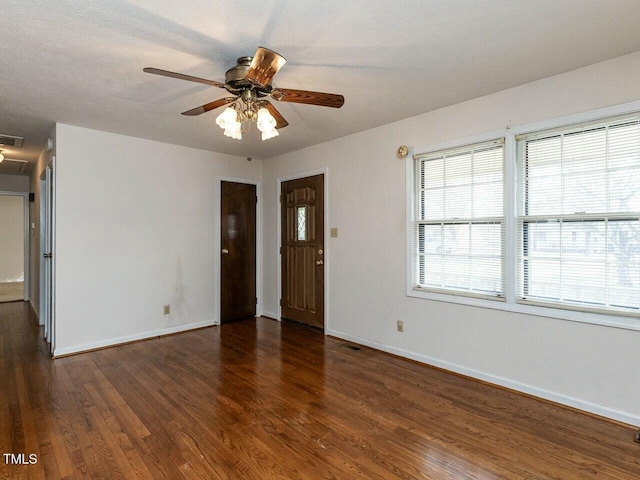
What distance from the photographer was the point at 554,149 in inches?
104

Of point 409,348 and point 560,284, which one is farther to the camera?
point 409,348

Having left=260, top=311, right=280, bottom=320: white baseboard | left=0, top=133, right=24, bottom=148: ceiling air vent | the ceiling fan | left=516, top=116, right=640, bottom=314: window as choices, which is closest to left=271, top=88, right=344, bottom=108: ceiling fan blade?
the ceiling fan

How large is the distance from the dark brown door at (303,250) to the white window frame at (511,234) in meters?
1.32

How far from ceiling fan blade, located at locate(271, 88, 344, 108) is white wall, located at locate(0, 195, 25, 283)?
9039 millimetres

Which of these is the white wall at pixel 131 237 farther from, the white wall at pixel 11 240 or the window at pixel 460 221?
the white wall at pixel 11 240

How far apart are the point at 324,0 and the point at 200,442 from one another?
8.43ft

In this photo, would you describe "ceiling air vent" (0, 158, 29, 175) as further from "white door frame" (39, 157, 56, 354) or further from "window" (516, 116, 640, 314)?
"window" (516, 116, 640, 314)

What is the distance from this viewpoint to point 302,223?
4789 millimetres

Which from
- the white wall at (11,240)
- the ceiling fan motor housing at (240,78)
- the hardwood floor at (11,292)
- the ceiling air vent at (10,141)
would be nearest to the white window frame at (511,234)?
the ceiling fan motor housing at (240,78)

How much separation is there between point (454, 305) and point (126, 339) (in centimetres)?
366

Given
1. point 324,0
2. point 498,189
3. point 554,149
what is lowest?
point 498,189

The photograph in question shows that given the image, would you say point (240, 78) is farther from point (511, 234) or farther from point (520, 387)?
point (520, 387)

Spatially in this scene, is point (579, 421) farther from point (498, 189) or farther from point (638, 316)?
point (498, 189)

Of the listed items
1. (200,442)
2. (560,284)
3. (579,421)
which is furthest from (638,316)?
(200,442)
